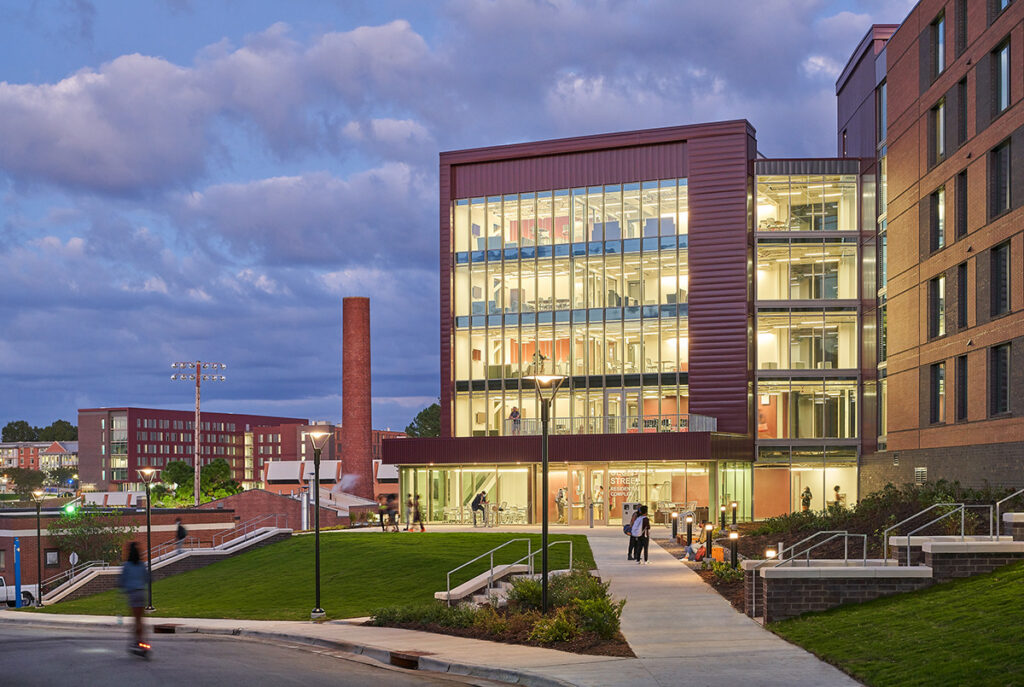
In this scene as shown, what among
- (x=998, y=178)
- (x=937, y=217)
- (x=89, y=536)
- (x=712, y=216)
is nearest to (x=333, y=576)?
(x=998, y=178)

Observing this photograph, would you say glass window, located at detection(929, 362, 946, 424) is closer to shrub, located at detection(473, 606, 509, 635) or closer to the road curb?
shrub, located at detection(473, 606, 509, 635)

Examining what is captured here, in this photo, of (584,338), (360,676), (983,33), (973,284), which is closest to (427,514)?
(584,338)

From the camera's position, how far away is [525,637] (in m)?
21.7

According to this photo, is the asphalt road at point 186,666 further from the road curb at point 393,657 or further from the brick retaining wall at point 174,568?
the brick retaining wall at point 174,568

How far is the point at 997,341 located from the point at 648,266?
30.6 m

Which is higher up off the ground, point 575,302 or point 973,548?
point 575,302

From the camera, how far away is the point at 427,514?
201ft

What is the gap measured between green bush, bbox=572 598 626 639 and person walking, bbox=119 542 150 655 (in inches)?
301

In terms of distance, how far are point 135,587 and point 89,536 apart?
1991 inches

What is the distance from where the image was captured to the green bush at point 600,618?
20703 mm

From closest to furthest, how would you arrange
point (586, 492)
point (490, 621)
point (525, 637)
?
point (525, 637) → point (490, 621) → point (586, 492)

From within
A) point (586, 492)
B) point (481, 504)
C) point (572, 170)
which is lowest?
point (481, 504)

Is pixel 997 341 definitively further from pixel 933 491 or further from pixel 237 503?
pixel 237 503

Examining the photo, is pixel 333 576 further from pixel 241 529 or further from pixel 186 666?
pixel 241 529
